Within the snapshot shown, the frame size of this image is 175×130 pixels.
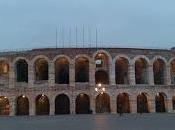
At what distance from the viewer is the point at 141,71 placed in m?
58.3

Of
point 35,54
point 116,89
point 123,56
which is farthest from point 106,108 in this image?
point 35,54

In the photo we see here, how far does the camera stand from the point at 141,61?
5675 centimetres

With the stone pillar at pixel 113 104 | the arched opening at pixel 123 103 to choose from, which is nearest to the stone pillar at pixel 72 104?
the stone pillar at pixel 113 104

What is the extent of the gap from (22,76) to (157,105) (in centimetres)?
1881

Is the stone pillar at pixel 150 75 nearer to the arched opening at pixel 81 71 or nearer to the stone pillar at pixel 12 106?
the arched opening at pixel 81 71

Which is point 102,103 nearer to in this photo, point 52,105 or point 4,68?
point 52,105

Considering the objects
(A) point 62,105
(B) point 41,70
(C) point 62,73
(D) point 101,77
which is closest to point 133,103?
(D) point 101,77

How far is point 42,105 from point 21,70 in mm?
5546

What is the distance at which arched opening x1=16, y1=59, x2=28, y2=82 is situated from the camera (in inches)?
2201

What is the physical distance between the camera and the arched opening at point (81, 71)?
57.4 meters

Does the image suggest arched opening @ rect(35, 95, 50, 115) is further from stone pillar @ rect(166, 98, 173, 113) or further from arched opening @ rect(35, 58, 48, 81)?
stone pillar @ rect(166, 98, 173, 113)

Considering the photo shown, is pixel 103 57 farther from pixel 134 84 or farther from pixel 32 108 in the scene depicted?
pixel 32 108

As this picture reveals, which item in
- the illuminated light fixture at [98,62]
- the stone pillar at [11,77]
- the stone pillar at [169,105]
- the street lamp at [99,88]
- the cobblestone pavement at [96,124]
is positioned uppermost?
the illuminated light fixture at [98,62]

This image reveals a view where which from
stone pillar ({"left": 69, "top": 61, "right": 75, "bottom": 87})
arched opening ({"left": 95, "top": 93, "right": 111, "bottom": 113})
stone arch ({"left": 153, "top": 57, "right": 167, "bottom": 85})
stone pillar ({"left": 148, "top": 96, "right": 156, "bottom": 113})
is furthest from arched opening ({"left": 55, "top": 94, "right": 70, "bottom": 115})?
stone arch ({"left": 153, "top": 57, "right": 167, "bottom": 85})
